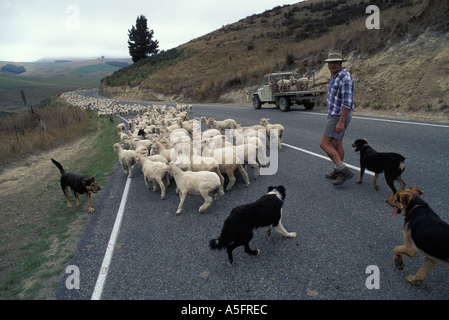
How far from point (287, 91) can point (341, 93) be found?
1201cm

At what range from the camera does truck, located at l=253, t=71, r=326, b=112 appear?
14674 millimetres

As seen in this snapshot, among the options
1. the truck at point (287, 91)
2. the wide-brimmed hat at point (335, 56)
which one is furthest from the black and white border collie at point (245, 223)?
the truck at point (287, 91)

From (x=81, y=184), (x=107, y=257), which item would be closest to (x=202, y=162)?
(x=81, y=184)

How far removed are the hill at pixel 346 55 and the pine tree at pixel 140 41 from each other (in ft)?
60.4

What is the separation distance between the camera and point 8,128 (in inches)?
527

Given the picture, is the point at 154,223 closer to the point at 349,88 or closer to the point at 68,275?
the point at 68,275

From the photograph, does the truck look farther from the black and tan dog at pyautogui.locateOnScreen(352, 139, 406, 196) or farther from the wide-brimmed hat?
the black and tan dog at pyautogui.locateOnScreen(352, 139, 406, 196)

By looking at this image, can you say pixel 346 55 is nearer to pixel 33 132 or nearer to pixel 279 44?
pixel 33 132

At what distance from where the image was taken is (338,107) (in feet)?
15.9

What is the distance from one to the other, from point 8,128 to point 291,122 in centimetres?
1494

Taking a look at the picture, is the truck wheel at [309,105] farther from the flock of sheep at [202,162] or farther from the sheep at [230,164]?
the sheep at [230,164]

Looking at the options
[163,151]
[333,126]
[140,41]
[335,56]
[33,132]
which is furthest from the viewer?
[140,41]

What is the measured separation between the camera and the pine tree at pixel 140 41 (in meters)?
70.0
